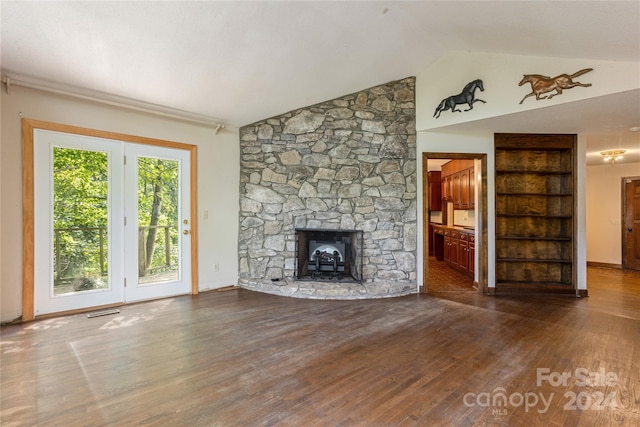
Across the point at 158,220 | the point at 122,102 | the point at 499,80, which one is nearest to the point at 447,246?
the point at 499,80

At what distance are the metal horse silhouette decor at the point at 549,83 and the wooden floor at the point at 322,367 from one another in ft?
8.13

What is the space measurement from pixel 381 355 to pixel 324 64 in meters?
3.20

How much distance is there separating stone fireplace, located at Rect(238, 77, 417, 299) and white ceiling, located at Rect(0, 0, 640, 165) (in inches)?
22.1

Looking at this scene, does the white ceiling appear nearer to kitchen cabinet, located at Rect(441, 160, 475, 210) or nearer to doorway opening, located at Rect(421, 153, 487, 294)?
doorway opening, located at Rect(421, 153, 487, 294)

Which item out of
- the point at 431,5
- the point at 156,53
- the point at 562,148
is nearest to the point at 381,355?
the point at 431,5

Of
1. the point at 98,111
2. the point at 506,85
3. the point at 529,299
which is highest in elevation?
the point at 506,85

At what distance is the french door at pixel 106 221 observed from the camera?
10.7ft

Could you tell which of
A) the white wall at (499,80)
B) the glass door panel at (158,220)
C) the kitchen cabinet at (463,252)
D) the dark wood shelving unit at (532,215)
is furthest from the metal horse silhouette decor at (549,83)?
the glass door panel at (158,220)

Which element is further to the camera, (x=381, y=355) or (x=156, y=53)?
(x=156, y=53)

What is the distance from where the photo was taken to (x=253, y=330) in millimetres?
2951

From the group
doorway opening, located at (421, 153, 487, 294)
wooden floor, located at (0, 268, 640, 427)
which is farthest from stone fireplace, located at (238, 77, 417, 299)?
wooden floor, located at (0, 268, 640, 427)

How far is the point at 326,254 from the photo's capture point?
15.5 ft

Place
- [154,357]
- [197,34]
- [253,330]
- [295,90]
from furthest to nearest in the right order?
[295,90] < [253,330] < [197,34] < [154,357]

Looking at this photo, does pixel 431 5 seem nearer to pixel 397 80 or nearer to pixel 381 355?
pixel 397 80
